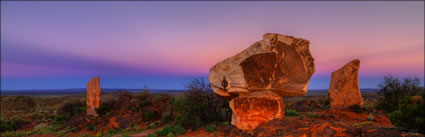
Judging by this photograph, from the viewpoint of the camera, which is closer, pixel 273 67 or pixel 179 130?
pixel 273 67

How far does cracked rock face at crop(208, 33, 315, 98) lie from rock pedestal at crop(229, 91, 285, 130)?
210 mm

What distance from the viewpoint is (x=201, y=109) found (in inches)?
400

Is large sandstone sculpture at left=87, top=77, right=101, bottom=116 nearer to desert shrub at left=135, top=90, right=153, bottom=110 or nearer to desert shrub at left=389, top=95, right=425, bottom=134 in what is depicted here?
desert shrub at left=135, top=90, right=153, bottom=110

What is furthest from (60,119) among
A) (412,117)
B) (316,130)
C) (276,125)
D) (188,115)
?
(412,117)

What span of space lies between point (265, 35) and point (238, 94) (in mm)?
1978

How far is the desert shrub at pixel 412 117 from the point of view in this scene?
5548 mm

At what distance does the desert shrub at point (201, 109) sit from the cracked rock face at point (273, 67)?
13.6 feet

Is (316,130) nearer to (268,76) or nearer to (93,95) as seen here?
(268,76)

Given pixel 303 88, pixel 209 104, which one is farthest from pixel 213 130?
pixel 303 88

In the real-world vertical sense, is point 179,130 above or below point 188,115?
below

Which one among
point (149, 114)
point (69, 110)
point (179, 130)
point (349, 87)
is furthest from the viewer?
point (69, 110)

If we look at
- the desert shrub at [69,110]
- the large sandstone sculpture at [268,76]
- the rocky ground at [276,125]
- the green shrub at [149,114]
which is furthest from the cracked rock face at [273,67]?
the desert shrub at [69,110]

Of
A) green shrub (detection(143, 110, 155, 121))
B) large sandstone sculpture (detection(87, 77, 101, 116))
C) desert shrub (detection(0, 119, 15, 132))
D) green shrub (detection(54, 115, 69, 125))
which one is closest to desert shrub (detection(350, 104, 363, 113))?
green shrub (detection(143, 110, 155, 121))

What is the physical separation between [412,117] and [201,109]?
794 cm
